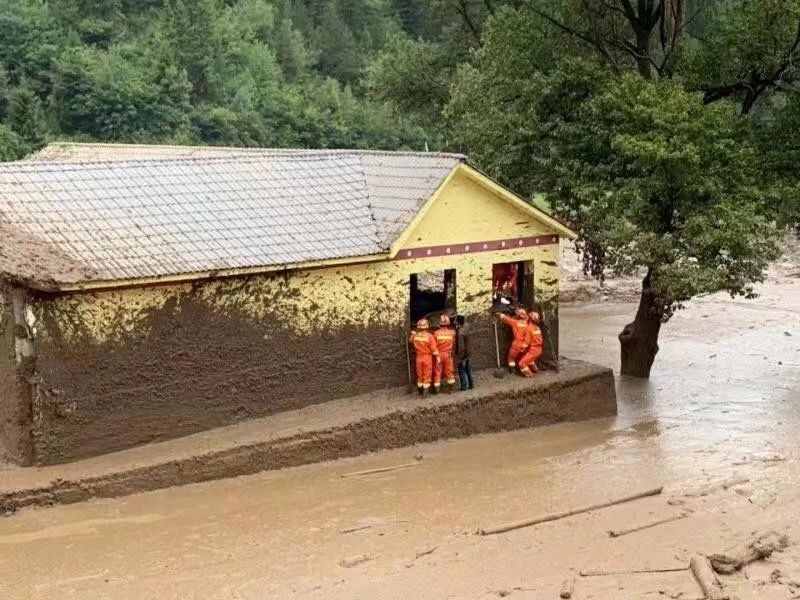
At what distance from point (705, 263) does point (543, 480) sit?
4.49m

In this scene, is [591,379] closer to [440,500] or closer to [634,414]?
[634,414]

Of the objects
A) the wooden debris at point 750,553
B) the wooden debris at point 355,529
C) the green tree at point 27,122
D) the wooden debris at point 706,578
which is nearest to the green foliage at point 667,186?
the wooden debris at point 750,553

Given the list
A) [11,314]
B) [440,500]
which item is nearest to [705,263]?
[440,500]

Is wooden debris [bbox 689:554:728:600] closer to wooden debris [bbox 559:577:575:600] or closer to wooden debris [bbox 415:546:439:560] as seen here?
wooden debris [bbox 559:577:575:600]

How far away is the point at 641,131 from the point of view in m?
18.3

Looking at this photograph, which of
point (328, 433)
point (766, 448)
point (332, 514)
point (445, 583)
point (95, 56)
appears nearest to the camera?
point (445, 583)

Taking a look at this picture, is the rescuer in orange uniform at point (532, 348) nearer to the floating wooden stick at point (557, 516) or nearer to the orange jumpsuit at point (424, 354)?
the orange jumpsuit at point (424, 354)

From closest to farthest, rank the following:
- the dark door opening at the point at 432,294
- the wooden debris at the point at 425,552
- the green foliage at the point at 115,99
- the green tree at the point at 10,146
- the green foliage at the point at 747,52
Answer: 1. the wooden debris at the point at 425,552
2. the dark door opening at the point at 432,294
3. the green foliage at the point at 747,52
4. the green tree at the point at 10,146
5. the green foliage at the point at 115,99

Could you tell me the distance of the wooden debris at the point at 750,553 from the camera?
1186 centimetres

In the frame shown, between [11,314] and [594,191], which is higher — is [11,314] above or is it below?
below

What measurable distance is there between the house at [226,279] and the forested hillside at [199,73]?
15.3 m

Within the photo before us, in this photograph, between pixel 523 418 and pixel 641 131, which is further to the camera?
pixel 641 131

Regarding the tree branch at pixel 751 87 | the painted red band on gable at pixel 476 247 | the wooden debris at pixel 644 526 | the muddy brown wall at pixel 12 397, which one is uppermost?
the tree branch at pixel 751 87

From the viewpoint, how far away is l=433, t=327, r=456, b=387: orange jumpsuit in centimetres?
1622
